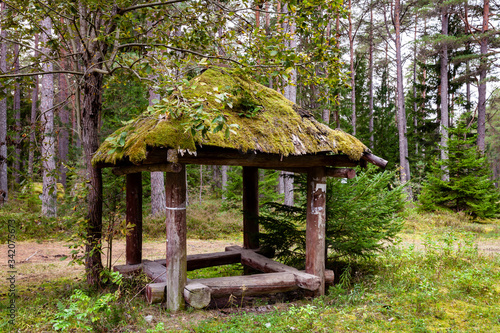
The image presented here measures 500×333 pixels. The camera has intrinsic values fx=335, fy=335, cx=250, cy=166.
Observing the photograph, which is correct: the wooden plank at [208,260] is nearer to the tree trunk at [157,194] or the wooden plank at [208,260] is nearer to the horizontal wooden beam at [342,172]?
the horizontal wooden beam at [342,172]

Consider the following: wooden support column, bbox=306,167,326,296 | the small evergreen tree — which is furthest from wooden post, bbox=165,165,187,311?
the small evergreen tree

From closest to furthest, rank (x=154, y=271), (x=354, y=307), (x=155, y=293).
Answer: (x=155, y=293) → (x=354, y=307) → (x=154, y=271)

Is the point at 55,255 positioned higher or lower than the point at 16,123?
lower

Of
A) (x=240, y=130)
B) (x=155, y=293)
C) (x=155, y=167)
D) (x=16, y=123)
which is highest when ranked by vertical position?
(x=16, y=123)

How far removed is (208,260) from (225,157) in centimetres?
302

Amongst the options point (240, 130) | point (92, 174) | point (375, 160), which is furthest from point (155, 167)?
point (375, 160)

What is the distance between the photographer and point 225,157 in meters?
4.91

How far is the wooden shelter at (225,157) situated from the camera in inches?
174

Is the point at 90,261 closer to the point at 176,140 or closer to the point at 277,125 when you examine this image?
the point at 176,140

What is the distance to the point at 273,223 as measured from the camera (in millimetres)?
6938

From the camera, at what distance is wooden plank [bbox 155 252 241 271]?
268 inches

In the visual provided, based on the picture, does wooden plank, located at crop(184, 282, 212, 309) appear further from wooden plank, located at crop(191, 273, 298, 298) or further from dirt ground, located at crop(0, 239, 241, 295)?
dirt ground, located at crop(0, 239, 241, 295)

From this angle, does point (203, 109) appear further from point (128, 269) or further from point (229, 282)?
point (128, 269)

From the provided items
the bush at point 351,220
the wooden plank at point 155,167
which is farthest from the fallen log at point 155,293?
the bush at point 351,220
